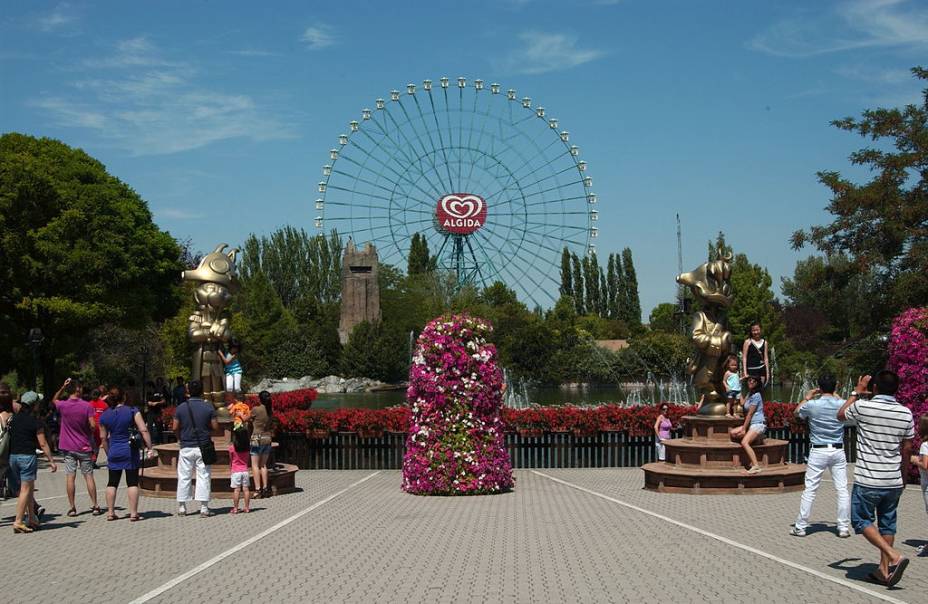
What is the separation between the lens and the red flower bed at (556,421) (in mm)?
21547

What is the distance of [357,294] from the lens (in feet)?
324

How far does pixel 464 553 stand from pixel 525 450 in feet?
37.6

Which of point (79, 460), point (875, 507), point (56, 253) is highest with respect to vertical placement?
point (56, 253)

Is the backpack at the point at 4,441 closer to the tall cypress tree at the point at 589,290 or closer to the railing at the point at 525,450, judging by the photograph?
the railing at the point at 525,450

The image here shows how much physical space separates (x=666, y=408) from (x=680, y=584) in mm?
12612

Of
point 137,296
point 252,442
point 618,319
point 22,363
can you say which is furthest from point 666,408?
point 618,319

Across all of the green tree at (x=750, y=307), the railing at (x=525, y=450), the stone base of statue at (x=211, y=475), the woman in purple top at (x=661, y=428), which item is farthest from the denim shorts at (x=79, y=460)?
the green tree at (x=750, y=307)

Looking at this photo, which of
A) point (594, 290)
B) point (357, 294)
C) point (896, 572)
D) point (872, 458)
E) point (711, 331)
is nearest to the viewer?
point (896, 572)

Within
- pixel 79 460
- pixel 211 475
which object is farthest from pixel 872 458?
pixel 211 475

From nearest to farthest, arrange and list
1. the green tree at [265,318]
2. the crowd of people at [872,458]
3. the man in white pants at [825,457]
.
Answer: the crowd of people at [872,458] < the man in white pants at [825,457] < the green tree at [265,318]

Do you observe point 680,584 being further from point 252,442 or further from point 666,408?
point 666,408

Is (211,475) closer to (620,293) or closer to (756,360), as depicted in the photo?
(756,360)

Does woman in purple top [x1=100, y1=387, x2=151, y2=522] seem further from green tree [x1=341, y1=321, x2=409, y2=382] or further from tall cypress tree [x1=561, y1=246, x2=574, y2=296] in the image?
tall cypress tree [x1=561, y1=246, x2=574, y2=296]

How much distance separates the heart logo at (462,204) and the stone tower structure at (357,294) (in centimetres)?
3703
